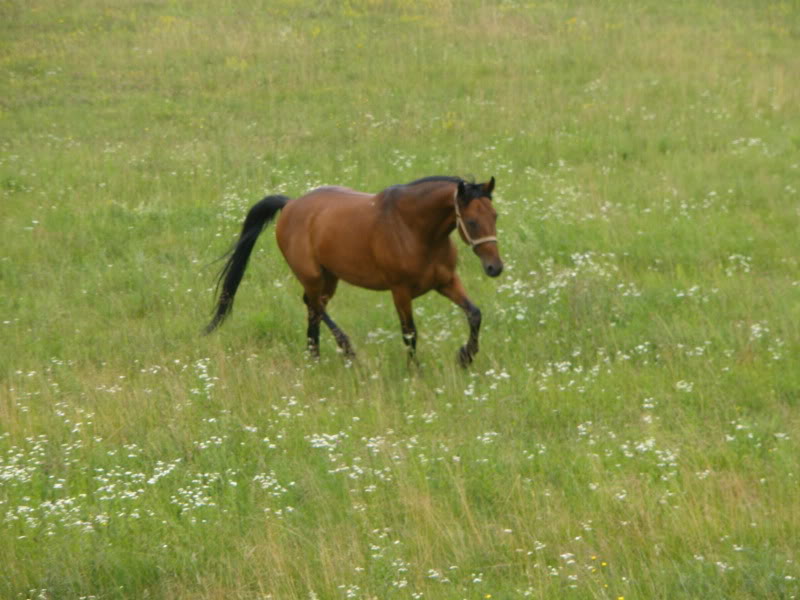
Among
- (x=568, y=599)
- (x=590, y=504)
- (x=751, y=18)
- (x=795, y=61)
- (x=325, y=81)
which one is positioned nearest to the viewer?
(x=568, y=599)

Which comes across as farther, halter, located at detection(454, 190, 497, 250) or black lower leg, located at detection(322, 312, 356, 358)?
black lower leg, located at detection(322, 312, 356, 358)

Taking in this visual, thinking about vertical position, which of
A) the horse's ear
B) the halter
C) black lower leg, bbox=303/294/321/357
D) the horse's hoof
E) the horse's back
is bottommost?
black lower leg, bbox=303/294/321/357

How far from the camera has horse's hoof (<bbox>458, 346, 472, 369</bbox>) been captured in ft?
30.7

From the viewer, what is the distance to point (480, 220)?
8.88 meters

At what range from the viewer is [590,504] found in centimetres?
637

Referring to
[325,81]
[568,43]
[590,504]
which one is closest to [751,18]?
[568,43]

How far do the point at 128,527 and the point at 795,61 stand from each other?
53.8ft

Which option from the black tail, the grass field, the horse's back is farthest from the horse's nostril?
the black tail

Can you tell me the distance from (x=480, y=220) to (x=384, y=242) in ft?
4.01

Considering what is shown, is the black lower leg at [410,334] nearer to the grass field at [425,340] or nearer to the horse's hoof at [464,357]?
the grass field at [425,340]

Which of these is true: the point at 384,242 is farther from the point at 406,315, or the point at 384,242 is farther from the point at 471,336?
the point at 471,336

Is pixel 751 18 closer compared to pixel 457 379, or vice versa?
pixel 457 379

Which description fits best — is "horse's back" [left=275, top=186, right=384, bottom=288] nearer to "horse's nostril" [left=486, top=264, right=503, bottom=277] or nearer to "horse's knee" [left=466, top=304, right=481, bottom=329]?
"horse's knee" [left=466, top=304, right=481, bottom=329]

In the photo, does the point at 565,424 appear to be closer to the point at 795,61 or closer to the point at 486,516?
the point at 486,516
